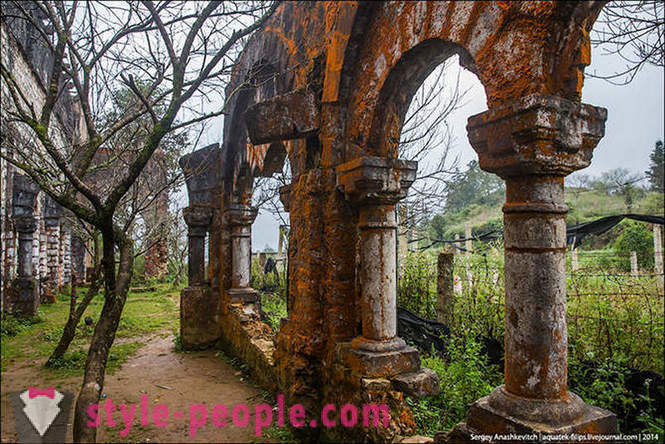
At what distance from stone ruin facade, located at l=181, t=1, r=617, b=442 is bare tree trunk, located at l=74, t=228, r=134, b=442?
1470 millimetres

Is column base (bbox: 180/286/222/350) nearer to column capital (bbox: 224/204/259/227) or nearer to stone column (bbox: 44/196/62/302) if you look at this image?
column capital (bbox: 224/204/259/227)

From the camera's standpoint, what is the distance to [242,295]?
22.9 ft

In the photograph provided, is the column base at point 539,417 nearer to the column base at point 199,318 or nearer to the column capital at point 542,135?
the column capital at point 542,135

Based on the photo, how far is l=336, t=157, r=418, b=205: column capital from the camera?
10.6ft

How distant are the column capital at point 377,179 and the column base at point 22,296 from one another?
9.61 meters

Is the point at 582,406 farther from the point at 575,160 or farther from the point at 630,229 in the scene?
the point at 630,229

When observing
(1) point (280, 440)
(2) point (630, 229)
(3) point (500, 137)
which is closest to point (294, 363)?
(1) point (280, 440)

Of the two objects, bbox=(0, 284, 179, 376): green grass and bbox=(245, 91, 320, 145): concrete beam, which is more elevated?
bbox=(245, 91, 320, 145): concrete beam

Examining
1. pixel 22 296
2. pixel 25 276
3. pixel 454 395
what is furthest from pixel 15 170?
pixel 454 395

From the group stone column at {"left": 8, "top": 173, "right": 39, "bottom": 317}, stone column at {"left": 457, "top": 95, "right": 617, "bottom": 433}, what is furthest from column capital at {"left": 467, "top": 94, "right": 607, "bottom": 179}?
stone column at {"left": 8, "top": 173, "right": 39, "bottom": 317}

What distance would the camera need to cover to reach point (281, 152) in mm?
6273

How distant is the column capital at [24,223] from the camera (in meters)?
10.0

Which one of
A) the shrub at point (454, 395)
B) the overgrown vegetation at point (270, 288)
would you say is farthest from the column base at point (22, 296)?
the shrub at point (454, 395)

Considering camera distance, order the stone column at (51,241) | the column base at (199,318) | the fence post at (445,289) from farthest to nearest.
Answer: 1. the stone column at (51,241)
2. the column base at (199,318)
3. the fence post at (445,289)
